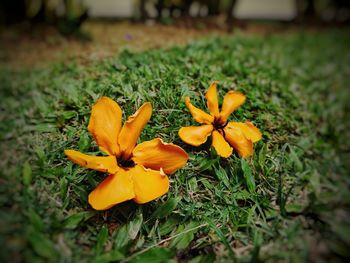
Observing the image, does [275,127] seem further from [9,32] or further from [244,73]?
[9,32]

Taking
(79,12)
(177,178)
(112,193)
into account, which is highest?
(79,12)

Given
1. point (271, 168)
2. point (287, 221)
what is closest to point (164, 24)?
point (271, 168)

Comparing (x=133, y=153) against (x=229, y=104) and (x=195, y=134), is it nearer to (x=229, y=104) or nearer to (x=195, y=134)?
(x=195, y=134)

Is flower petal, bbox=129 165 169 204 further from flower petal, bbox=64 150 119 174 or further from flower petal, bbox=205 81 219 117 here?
flower petal, bbox=205 81 219 117

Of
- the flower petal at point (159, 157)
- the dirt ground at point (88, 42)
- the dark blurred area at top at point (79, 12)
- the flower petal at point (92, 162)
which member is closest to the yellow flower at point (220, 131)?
the flower petal at point (159, 157)

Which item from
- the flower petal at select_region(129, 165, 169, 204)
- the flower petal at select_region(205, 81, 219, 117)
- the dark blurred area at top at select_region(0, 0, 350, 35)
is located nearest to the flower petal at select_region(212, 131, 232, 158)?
the flower petal at select_region(205, 81, 219, 117)

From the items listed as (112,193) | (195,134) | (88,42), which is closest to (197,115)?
(195,134)

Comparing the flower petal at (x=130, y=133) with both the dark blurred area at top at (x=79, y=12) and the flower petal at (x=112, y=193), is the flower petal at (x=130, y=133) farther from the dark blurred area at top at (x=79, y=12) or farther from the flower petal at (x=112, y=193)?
the dark blurred area at top at (x=79, y=12)
